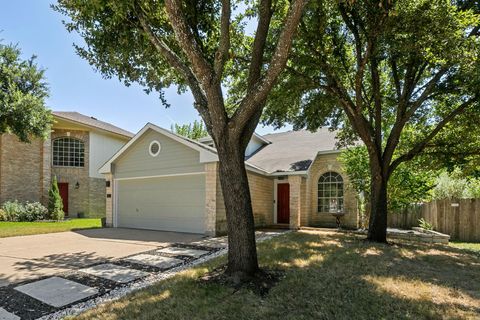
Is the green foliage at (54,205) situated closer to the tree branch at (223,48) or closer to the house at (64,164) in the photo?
the house at (64,164)

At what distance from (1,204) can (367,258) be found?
62.0 feet

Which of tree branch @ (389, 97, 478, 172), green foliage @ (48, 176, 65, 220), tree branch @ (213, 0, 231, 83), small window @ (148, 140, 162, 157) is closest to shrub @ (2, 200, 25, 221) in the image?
green foliage @ (48, 176, 65, 220)

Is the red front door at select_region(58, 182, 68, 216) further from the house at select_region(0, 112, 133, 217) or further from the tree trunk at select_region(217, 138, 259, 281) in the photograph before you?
the tree trunk at select_region(217, 138, 259, 281)

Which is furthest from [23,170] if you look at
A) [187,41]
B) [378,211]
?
[378,211]

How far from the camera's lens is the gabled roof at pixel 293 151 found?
13570 millimetres

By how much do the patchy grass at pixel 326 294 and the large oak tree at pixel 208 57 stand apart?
80 centimetres

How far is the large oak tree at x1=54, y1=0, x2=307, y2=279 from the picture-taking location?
4.88 metres

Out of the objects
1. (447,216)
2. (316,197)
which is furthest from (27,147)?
(447,216)

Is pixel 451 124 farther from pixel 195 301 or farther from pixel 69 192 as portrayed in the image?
pixel 69 192

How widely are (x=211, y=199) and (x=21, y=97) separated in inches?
482

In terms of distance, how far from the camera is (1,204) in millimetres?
16891

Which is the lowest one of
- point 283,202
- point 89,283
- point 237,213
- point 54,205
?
point 89,283

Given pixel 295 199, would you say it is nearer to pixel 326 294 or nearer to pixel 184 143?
pixel 184 143

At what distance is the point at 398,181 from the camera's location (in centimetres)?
1206
